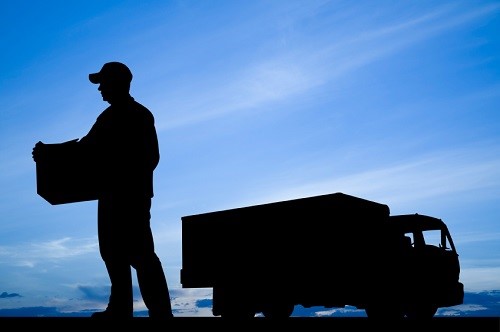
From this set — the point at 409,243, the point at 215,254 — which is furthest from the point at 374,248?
the point at 215,254

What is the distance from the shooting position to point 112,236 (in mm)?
5395

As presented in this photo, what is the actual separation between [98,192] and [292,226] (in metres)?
5.13

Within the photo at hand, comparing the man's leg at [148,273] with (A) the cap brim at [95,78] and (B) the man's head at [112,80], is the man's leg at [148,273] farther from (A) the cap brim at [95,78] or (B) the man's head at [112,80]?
(A) the cap brim at [95,78]

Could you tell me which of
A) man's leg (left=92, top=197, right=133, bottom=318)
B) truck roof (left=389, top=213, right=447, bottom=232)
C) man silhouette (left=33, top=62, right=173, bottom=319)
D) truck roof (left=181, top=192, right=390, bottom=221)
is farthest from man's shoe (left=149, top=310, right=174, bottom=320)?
truck roof (left=389, top=213, right=447, bottom=232)

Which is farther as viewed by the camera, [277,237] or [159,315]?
[277,237]

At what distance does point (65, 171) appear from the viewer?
5504 mm

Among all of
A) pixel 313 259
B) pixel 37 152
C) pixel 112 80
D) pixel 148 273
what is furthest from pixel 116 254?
pixel 313 259

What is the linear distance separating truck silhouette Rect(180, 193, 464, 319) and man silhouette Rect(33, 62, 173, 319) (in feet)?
15.6

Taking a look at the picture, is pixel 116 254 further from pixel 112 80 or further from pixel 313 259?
pixel 313 259

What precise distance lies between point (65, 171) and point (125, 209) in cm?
71

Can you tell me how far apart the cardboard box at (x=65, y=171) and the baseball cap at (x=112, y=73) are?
680 mm

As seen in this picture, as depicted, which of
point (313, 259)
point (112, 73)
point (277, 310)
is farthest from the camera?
point (277, 310)

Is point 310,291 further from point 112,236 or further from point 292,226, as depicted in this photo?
point 112,236

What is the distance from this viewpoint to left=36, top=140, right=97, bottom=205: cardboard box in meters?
5.51
